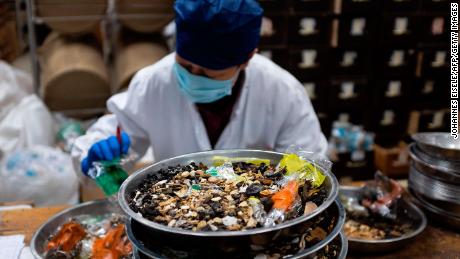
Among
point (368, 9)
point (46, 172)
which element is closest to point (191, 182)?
point (46, 172)

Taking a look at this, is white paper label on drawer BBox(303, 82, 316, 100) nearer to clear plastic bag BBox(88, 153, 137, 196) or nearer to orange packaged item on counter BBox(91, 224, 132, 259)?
clear plastic bag BBox(88, 153, 137, 196)

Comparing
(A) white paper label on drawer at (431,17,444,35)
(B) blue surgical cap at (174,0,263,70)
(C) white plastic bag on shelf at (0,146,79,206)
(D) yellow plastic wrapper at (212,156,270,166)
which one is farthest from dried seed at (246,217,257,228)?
(A) white paper label on drawer at (431,17,444,35)

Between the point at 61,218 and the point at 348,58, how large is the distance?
255 centimetres

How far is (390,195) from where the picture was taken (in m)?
1.51

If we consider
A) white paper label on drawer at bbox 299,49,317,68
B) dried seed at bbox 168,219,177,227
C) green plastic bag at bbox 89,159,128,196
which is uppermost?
dried seed at bbox 168,219,177,227

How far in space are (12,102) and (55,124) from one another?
321 millimetres

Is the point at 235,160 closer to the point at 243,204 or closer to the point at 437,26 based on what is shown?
the point at 243,204

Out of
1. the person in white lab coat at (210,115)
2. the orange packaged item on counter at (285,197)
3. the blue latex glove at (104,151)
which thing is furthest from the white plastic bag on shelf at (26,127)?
the orange packaged item on counter at (285,197)

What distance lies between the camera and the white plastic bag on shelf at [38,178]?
8.07 ft

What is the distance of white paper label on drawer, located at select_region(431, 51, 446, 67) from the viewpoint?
346cm

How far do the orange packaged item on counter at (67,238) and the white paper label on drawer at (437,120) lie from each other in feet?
10.4

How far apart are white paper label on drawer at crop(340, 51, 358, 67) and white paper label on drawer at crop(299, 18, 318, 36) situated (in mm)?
349

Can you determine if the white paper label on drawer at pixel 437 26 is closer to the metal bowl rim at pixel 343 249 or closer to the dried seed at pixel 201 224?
the metal bowl rim at pixel 343 249

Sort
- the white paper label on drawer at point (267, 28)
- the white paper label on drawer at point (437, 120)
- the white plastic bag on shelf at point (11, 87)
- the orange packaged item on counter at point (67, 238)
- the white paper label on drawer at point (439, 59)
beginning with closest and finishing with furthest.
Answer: the orange packaged item on counter at point (67, 238)
the white plastic bag on shelf at point (11, 87)
the white paper label on drawer at point (267, 28)
the white paper label on drawer at point (439, 59)
the white paper label on drawer at point (437, 120)
